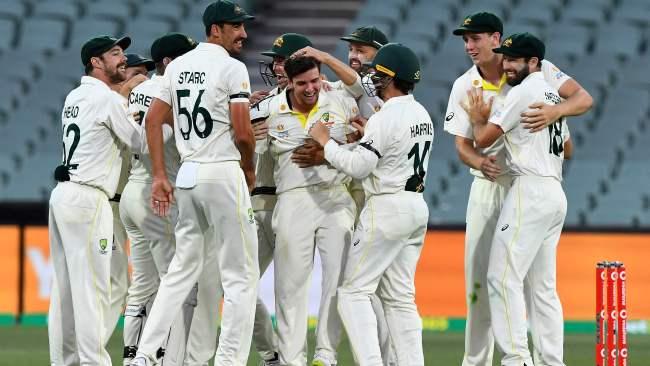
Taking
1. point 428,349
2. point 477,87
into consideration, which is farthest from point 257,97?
point 428,349

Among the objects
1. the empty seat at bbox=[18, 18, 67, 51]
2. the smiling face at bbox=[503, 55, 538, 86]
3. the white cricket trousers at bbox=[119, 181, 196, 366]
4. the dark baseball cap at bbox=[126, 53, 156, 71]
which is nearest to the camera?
the smiling face at bbox=[503, 55, 538, 86]

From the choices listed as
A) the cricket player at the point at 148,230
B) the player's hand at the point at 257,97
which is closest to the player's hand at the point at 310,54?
the player's hand at the point at 257,97

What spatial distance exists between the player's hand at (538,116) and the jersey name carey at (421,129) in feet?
1.98

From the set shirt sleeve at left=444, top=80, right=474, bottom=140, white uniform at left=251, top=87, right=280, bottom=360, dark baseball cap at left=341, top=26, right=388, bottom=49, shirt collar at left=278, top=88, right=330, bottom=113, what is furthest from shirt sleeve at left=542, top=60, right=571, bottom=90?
white uniform at left=251, top=87, right=280, bottom=360

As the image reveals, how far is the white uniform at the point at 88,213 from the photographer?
28.1ft

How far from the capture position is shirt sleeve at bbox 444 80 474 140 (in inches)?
363

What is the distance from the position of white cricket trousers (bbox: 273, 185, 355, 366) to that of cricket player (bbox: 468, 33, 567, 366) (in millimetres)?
1055

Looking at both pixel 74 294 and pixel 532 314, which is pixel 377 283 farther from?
pixel 74 294

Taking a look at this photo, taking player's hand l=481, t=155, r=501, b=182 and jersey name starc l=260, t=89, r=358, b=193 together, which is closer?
player's hand l=481, t=155, r=501, b=182

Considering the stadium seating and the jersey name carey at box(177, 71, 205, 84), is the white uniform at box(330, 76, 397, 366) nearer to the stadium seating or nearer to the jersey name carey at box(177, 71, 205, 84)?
the jersey name carey at box(177, 71, 205, 84)

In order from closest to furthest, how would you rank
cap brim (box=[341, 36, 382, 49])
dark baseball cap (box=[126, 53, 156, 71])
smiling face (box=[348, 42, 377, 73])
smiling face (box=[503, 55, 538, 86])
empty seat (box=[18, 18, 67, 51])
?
smiling face (box=[503, 55, 538, 86])
cap brim (box=[341, 36, 382, 49])
smiling face (box=[348, 42, 377, 73])
dark baseball cap (box=[126, 53, 156, 71])
empty seat (box=[18, 18, 67, 51])

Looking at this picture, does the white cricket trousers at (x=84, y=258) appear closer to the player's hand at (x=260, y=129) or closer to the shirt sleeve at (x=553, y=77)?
the player's hand at (x=260, y=129)

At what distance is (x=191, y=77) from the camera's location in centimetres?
848

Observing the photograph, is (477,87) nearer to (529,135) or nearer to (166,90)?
(529,135)
